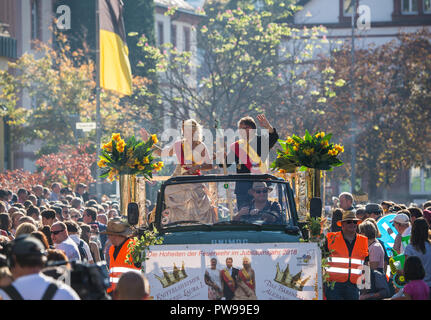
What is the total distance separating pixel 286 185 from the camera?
10844mm

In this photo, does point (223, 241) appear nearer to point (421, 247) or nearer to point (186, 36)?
point (421, 247)

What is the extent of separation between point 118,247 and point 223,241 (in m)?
1.73

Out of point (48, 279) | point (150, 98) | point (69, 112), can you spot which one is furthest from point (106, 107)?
point (48, 279)

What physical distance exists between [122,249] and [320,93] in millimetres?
33221

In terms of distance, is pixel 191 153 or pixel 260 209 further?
pixel 191 153

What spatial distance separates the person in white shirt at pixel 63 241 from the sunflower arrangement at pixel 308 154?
9.37ft

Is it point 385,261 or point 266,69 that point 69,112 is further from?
point 385,261

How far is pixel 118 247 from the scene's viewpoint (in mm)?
10898

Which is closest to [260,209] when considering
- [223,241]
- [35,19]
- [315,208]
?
[315,208]

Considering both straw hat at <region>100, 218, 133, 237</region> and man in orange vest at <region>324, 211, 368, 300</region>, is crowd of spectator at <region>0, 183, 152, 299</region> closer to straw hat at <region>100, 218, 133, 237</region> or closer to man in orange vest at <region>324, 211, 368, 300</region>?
straw hat at <region>100, 218, 133, 237</region>

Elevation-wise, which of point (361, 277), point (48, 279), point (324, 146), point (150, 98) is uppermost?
point (150, 98)

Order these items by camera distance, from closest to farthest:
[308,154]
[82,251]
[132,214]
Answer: [132,214]
[82,251]
[308,154]

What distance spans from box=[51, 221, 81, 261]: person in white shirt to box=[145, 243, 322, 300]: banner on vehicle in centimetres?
204
